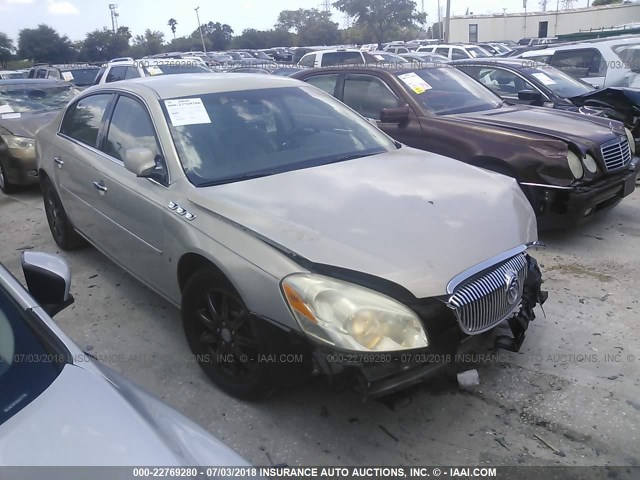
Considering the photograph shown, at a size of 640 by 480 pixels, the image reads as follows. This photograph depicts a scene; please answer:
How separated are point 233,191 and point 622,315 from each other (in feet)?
8.82

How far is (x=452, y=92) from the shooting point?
234 inches

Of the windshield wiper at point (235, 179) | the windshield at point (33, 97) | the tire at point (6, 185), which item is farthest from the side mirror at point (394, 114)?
the windshield at point (33, 97)

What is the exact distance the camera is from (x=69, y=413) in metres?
1.53

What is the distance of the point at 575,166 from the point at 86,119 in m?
4.05

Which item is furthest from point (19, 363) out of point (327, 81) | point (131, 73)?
point (131, 73)

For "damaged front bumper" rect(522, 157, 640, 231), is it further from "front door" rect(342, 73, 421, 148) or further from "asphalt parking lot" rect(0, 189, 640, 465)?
"front door" rect(342, 73, 421, 148)

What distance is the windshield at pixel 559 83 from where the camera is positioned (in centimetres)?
→ 741

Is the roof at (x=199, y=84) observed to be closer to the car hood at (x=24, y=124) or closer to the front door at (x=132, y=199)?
the front door at (x=132, y=199)

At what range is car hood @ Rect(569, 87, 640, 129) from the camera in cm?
686

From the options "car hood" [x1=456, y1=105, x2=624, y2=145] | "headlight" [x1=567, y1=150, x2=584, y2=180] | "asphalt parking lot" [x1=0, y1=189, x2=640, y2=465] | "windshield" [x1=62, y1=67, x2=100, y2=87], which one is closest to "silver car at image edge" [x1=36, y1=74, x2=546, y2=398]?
"asphalt parking lot" [x1=0, y1=189, x2=640, y2=465]

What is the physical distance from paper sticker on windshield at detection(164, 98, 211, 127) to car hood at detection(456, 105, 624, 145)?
9.59ft

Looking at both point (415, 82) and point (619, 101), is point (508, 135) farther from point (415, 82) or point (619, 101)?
point (619, 101)

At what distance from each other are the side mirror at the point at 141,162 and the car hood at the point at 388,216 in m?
0.40

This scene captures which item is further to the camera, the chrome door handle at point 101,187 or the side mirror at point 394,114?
the side mirror at point 394,114
